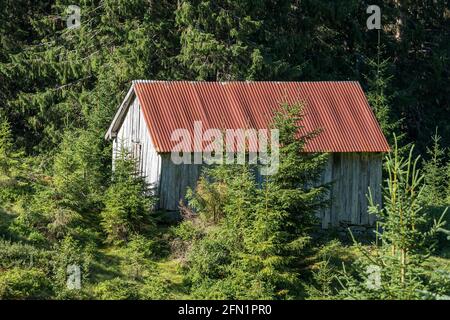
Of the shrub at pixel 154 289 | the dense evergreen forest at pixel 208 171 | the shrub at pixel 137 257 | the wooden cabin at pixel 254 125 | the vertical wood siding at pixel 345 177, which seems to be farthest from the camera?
the vertical wood siding at pixel 345 177

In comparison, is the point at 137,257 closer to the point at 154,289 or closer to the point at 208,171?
the point at 154,289

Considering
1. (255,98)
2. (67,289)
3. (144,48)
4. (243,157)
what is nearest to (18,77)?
(144,48)

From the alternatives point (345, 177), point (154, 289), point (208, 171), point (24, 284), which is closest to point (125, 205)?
point (208, 171)

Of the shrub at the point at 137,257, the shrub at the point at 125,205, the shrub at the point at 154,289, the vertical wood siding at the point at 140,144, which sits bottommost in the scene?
the shrub at the point at 154,289

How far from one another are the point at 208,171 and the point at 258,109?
9.58ft

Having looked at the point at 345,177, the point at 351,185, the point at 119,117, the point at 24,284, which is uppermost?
the point at 119,117

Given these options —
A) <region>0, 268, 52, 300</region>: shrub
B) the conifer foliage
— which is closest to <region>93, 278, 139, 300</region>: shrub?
<region>0, 268, 52, 300</region>: shrub

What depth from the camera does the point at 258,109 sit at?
1043 inches

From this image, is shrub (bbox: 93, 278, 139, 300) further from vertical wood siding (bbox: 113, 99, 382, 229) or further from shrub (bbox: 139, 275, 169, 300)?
vertical wood siding (bbox: 113, 99, 382, 229)

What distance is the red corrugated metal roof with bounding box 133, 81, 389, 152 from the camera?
25.7 metres

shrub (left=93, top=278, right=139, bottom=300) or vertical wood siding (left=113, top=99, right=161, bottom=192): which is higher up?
vertical wood siding (left=113, top=99, right=161, bottom=192)

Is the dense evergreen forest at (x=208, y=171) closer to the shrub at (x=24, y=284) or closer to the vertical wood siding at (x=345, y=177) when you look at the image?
the shrub at (x=24, y=284)

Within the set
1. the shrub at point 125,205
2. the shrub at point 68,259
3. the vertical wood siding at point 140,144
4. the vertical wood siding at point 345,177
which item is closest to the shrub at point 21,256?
the shrub at point 68,259

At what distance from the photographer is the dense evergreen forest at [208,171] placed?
20125 mm
